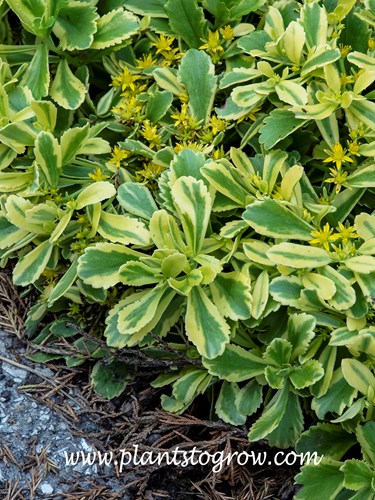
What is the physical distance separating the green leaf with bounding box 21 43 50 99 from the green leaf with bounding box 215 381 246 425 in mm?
819

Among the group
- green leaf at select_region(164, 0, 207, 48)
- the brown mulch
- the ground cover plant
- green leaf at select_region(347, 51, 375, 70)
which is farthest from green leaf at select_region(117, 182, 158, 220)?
green leaf at select_region(347, 51, 375, 70)

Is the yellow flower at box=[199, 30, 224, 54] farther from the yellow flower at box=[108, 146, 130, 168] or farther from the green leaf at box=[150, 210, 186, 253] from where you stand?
the green leaf at box=[150, 210, 186, 253]

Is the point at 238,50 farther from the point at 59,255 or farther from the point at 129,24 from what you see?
the point at 59,255

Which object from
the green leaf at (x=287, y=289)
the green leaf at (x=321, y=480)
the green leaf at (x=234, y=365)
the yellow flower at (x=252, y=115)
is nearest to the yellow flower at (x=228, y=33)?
the yellow flower at (x=252, y=115)

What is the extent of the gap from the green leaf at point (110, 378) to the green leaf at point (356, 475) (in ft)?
1.76

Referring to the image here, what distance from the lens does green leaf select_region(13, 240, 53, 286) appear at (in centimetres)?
150

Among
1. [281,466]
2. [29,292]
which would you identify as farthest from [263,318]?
[29,292]

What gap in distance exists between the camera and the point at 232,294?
4.58 ft

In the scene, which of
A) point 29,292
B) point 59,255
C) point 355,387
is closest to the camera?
point 355,387

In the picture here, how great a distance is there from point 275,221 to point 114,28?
26.1 inches

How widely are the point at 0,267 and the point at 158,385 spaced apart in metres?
0.56

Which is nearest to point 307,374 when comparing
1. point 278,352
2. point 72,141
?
point 278,352

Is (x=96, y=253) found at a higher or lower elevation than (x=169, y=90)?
lower

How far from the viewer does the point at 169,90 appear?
163 centimetres
